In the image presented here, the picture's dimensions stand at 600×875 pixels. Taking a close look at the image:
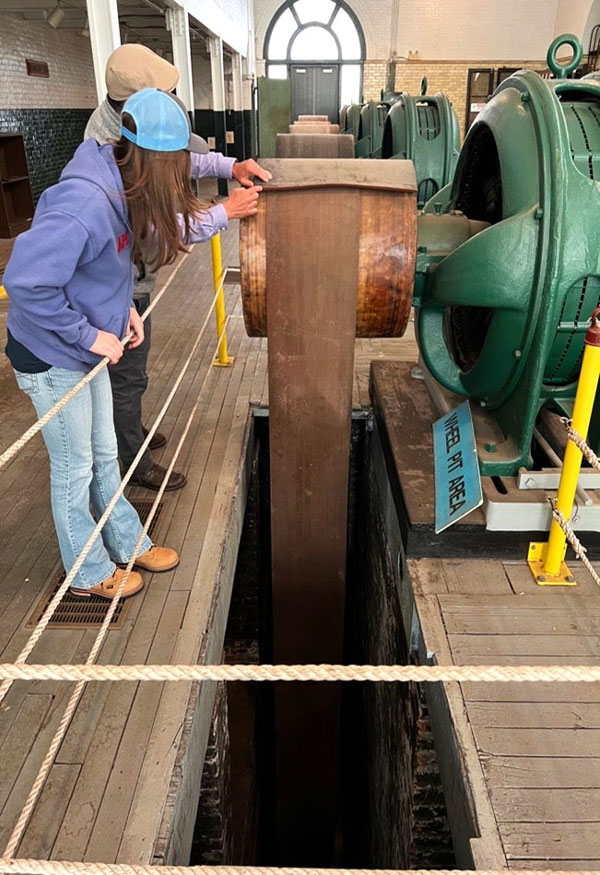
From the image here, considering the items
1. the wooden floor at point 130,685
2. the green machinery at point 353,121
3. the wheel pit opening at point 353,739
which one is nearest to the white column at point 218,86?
the green machinery at point 353,121

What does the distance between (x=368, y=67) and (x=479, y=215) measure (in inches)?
657

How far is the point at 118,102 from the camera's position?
2062 mm

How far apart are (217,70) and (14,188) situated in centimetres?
434

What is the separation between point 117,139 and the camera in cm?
209

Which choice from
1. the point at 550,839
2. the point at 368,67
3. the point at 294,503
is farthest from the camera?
the point at 368,67

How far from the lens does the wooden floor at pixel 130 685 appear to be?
5.06 feet

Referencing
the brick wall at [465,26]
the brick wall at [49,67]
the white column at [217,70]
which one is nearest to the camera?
the brick wall at [49,67]

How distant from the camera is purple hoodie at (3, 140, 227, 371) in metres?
1.56

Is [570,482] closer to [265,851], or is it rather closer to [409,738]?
[409,738]

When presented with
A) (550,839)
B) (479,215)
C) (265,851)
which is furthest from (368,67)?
(550,839)

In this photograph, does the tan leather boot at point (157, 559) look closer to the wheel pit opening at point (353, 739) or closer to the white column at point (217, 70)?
the wheel pit opening at point (353, 739)

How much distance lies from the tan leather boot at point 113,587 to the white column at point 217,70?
10527mm

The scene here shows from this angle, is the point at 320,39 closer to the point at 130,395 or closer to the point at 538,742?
the point at 130,395

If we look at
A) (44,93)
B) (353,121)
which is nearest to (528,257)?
(44,93)
